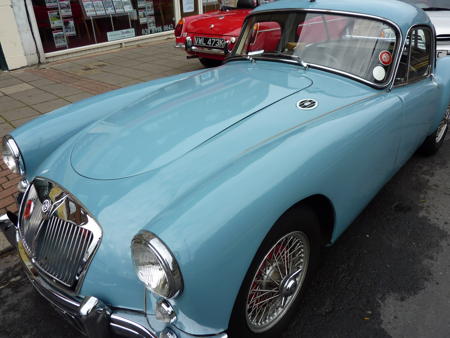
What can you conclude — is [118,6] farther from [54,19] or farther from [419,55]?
[419,55]

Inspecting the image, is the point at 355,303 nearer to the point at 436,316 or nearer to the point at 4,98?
the point at 436,316

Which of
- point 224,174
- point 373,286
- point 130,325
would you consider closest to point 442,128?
point 373,286

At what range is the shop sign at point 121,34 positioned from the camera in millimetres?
9272

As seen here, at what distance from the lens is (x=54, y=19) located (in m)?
8.03

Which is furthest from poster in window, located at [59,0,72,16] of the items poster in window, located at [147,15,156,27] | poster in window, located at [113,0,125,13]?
poster in window, located at [147,15,156,27]

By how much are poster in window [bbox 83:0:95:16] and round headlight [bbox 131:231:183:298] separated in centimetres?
861

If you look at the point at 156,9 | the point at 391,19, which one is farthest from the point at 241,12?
the point at 391,19

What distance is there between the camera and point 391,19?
2770 millimetres

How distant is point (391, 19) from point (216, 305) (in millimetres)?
2460

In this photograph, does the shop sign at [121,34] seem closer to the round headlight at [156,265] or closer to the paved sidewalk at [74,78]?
the paved sidewalk at [74,78]

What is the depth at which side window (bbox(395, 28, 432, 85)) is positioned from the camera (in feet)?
9.24

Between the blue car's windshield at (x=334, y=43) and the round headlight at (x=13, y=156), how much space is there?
1994mm

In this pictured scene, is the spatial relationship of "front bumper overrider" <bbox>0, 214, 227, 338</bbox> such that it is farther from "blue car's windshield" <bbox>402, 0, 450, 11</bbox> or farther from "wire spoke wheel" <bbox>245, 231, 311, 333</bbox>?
"blue car's windshield" <bbox>402, 0, 450, 11</bbox>

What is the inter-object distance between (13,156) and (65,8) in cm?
707
